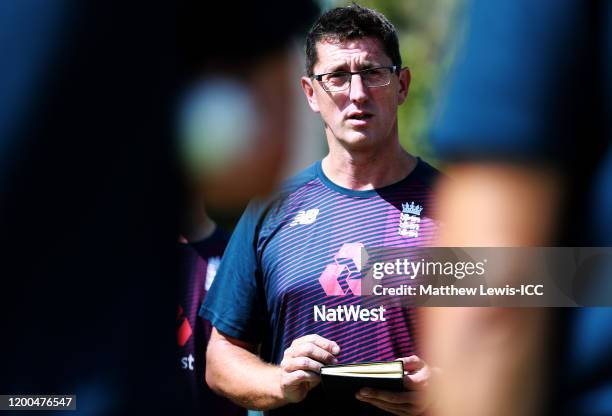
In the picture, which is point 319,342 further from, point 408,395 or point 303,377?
point 408,395

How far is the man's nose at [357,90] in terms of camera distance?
207cm

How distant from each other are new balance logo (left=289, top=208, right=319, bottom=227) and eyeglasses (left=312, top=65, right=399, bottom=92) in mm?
294

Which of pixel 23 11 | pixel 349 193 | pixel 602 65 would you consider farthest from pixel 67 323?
pixel 349 193

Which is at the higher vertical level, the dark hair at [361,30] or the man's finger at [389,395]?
the dark hair at [361,30]

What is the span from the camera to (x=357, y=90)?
2.08 m

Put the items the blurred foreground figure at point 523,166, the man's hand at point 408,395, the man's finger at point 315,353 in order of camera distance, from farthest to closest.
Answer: the man's finger at point 315,353 → the man's hand at point 408,395 → the blurred foreground figure at point 523,166

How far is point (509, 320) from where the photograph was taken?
2.11 ft

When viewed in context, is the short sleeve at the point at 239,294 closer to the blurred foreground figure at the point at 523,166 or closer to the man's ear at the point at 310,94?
the man's ear at the point at 310,94

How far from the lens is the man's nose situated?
2074mm

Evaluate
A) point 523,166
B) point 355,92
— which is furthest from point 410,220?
point 523,166

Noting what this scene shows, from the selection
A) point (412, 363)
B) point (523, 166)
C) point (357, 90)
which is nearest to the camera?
point (523, 166)

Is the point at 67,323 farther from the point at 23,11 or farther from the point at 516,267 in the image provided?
the point at 516,267

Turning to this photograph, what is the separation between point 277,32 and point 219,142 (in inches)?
27.2

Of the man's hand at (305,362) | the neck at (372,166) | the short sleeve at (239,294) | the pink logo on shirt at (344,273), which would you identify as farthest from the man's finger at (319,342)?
the neck at (372,166)
